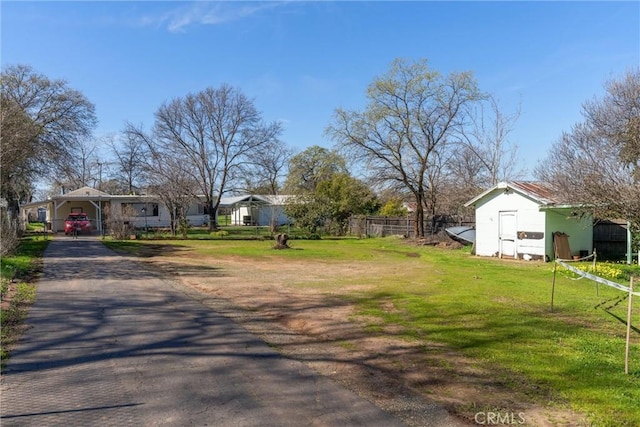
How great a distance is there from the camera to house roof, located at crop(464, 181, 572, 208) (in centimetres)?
1780

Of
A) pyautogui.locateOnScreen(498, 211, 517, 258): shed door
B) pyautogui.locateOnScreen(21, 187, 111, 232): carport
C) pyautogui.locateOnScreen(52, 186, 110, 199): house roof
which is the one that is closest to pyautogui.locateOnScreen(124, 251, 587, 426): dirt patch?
pyautogui.locateOnScreen(498, 211, 517, 258): shed door

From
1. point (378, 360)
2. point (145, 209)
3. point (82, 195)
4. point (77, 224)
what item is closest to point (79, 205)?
point (82, 195)

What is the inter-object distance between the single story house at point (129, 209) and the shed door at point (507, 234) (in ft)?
57.8

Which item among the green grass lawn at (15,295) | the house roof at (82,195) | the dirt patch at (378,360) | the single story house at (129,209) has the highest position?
the house roof at (82,195)

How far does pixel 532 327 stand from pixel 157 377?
538cm

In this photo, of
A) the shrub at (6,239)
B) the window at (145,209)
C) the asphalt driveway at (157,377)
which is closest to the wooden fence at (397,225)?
the window at (145,209)

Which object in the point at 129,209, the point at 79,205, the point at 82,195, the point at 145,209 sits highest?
the point at 82,195

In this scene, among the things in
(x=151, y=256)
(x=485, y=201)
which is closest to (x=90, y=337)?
(x=151, y=256)

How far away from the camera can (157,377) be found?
4652mm

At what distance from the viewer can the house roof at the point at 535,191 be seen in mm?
17797

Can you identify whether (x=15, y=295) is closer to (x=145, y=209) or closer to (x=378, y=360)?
(x=378, y=360)

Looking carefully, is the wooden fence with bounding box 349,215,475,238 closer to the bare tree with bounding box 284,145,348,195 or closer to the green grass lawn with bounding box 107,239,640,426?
the green grass lawn with bounding box 107,239,640,426

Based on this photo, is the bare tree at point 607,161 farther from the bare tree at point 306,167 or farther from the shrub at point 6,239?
the bare tree at point 306,167

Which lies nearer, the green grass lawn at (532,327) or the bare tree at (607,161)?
the green grass lawn at (532,327)
